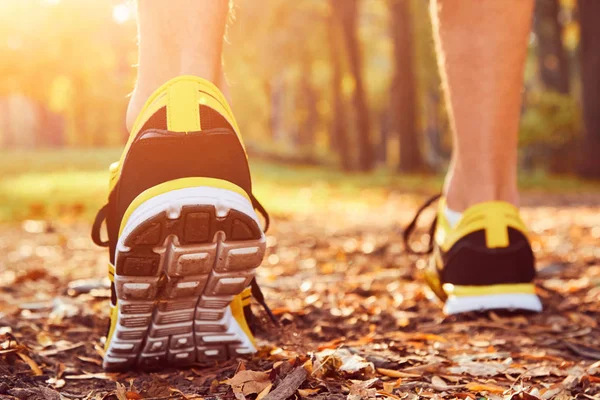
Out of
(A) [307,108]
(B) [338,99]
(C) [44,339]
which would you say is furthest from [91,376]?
(A) [307,108]

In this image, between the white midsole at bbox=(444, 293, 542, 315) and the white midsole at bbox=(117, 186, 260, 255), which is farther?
the white midsole at bbox=(444, 293, 542, 315)

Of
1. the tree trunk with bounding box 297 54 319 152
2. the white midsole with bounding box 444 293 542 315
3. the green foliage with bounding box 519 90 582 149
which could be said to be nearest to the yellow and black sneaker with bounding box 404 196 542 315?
the white midsole with bounding box 444 293 542 315

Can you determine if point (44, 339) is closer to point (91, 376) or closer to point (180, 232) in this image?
point (91, 376)

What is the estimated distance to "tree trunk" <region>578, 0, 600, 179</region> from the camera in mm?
11055

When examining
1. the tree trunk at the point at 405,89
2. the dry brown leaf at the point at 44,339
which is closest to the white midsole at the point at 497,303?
the dry brown leaf at the point at 44,339

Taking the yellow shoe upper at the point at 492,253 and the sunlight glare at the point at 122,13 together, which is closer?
the sunlight glare at the point at 122,13

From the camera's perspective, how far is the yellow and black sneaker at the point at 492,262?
6.63 feet

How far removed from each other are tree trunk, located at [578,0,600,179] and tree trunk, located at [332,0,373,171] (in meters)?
4.43

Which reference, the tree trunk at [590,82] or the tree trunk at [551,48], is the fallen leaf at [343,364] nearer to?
the tree trunk at [590,82]

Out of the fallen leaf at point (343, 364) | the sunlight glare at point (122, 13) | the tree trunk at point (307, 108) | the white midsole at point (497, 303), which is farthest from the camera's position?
the tree trunk at point (307, 108)

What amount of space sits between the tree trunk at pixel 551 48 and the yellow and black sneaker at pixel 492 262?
14.8 metres

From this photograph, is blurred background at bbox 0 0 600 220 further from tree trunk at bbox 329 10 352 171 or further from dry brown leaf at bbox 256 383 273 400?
dry brown leaf at bbox 256 383 273 400

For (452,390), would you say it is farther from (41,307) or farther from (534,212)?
(534,212)

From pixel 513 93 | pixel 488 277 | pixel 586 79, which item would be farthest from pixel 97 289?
pixel 586 79
